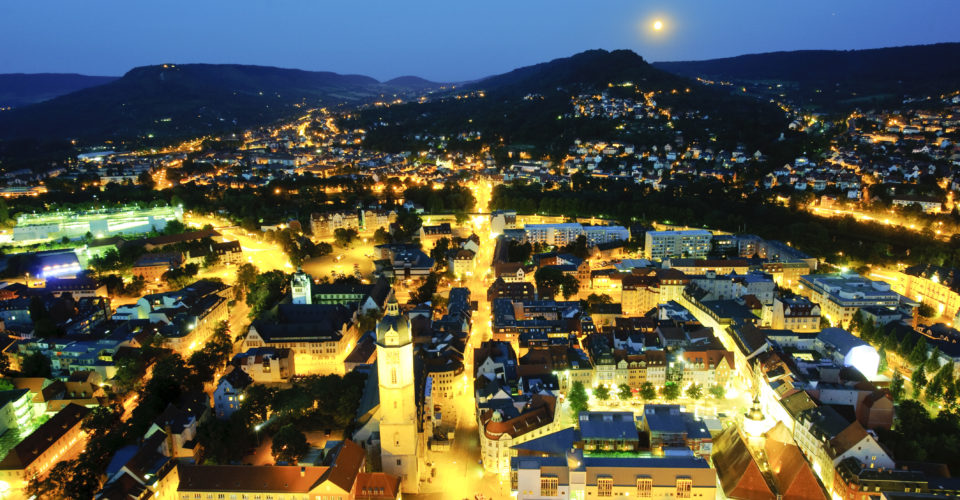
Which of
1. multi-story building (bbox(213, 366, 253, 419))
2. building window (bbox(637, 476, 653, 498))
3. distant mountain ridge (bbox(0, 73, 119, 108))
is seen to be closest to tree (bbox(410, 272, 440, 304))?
multi-story building (bbox(213, 366, 253, 419))

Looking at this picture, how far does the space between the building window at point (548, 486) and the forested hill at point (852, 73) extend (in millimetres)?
57782

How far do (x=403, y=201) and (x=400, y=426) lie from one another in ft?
101

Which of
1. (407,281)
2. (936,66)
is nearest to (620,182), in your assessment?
(407,281)

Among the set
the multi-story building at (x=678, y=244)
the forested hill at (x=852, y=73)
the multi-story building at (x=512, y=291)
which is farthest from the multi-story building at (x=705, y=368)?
the forested hill at (x=852, y=73)

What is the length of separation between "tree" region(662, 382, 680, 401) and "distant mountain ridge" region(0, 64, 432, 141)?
70071mm

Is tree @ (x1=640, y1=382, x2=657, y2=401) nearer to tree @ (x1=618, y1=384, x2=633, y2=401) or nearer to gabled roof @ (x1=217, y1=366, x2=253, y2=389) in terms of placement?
tree @ (x1=618, y1=384, x2=633, y2=401)

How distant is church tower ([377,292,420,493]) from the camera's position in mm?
11586

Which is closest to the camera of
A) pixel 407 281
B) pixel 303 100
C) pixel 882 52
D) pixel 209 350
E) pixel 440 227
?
pixel 209 350

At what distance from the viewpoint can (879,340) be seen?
19.1 m

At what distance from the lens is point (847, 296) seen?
21.7 metres

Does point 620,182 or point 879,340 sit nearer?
point 879,340

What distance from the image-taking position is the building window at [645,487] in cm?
1139

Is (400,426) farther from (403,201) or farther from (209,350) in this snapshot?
(403,201)

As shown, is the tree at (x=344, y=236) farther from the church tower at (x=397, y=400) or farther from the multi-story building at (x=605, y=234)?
the church tower at (x=397, y=400)
